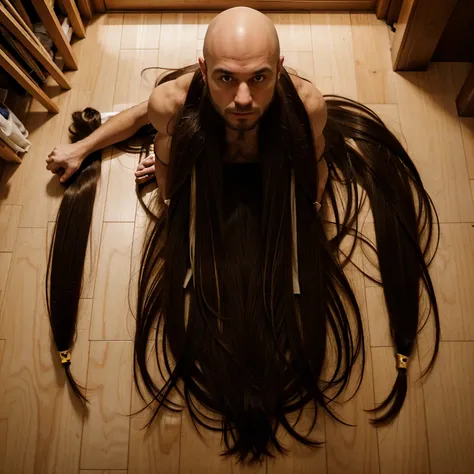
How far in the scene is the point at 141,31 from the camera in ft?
6.18

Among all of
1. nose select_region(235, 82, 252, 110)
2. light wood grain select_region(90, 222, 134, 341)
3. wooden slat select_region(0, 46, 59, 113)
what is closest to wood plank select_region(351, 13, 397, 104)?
nose select_region(235, 82, 252, 110)

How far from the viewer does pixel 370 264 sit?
1.55 metres

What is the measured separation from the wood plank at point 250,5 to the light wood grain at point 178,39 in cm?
4

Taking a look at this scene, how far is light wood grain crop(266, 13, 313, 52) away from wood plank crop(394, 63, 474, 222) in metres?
0.36

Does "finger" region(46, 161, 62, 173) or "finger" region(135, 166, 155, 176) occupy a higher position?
"finger" region(46, 161, 62, 173)

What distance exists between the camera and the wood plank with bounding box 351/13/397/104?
5.82 ft

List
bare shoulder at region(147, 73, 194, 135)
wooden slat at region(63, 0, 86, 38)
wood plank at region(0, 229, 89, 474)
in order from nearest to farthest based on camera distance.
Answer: bare shoulder at region(147, 73, 194, 135)
wood plank at region(0, 229, 89, 474)
wooden slat at region(63, 0, 86, 38)

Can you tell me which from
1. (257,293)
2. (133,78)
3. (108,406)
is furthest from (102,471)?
(133,78)

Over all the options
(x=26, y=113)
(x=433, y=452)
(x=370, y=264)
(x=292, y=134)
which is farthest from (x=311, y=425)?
(x=26, y=113)

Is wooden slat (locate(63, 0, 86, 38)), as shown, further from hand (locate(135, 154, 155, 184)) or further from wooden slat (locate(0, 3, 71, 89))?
hand (locate(135, 154, 155, 184))

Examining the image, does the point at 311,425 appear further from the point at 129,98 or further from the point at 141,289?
the point at 129,98

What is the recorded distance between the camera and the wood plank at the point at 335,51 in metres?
1.79

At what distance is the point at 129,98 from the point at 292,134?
0.75 metres

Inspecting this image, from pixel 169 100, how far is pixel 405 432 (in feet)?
3.54
